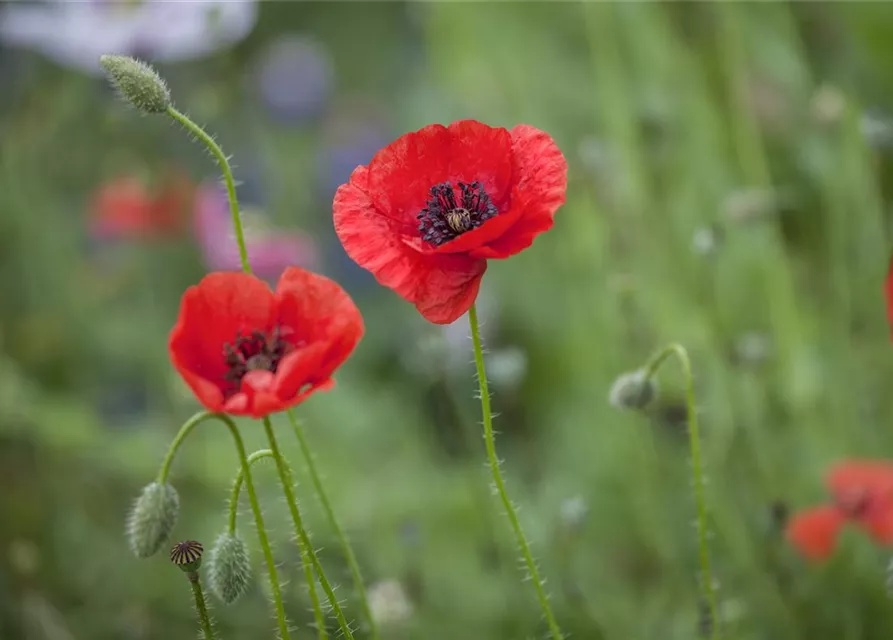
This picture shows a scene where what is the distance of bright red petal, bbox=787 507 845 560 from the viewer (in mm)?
740

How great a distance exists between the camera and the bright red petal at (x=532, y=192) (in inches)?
17.1

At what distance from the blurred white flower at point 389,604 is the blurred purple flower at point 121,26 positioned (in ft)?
1.93

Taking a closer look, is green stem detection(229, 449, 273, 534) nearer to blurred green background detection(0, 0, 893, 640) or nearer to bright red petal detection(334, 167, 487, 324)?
bright red petal detection(334, 167, 487, 324)

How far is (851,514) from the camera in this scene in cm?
74

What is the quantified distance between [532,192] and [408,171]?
0.07 meters

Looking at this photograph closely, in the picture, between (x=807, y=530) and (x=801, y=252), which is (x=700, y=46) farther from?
(x=807, y=530)

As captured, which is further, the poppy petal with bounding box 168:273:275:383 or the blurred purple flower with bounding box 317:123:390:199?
the blurred purple flower with bounding box 317:123:390:199

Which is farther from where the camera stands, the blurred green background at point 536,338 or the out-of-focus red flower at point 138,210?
the out-of-focus red flower at point 138,210

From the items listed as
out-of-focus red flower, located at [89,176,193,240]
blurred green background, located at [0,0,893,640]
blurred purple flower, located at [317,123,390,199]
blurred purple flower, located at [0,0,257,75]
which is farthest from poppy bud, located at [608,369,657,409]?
blurred purple flower, located at [317,123,390,199]

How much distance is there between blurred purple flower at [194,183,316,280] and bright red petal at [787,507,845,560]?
0.65m

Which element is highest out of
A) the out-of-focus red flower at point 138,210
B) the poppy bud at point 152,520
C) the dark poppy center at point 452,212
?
the out-of-focus red flower at point 138,210

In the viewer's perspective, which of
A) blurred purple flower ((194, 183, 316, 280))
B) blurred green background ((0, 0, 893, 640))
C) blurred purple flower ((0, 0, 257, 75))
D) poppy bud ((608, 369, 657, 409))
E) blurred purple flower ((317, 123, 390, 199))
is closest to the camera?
poppy bud ((608, 369, 657, 409))

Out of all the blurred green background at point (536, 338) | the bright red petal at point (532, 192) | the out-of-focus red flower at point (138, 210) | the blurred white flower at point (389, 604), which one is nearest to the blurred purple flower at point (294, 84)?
the blurred green background at point (536, 338)

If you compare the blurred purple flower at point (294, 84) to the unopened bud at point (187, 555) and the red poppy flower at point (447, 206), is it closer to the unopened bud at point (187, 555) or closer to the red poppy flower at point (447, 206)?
the red poppy flower at point (447, 206)
